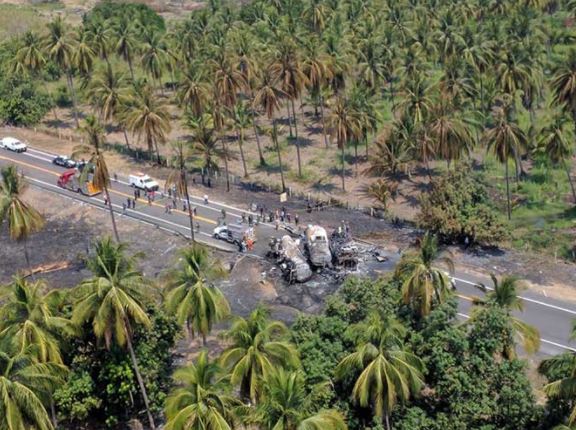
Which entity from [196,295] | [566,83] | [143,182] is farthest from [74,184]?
[566,83]

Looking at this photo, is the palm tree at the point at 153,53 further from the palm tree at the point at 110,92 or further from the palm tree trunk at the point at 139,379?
the palm tree trunk at the point at 139,379

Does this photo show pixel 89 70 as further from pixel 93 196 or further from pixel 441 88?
pixel 441 88

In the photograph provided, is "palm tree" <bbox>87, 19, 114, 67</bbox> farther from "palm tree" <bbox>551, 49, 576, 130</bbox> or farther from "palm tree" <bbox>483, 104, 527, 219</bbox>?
"palm tree" <bbox>551, 49, 576, 130</bbox>

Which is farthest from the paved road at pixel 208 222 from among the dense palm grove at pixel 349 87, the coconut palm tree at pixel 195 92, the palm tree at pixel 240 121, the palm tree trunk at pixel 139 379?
the palm tree trunk at pixel 139 379

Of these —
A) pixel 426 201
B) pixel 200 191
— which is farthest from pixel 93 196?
pixel 426 201

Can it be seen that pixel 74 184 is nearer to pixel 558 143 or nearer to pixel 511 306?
pixel 558 143
